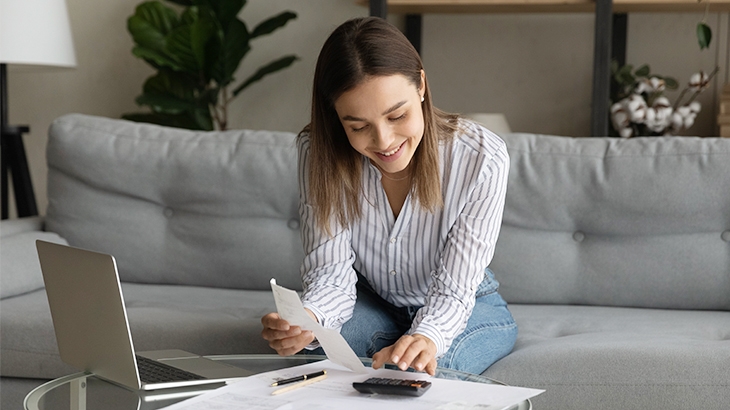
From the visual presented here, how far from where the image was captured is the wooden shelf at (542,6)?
8.23ft

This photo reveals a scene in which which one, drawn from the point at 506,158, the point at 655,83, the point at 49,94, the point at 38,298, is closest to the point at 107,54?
the point at 49,94

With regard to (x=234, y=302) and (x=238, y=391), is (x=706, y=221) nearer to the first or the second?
(x=234, y=302)

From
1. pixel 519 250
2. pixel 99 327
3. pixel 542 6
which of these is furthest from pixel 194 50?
pixel 99 327

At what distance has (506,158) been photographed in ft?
4.59

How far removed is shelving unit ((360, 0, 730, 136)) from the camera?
2412mm

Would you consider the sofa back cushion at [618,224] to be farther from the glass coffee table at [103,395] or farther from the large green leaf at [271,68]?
the large green leaf at [271,68]

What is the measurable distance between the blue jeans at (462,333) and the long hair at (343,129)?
0.58 ft

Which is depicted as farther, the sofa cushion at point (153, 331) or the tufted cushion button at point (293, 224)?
the tufted cushion button at point (293, 224)

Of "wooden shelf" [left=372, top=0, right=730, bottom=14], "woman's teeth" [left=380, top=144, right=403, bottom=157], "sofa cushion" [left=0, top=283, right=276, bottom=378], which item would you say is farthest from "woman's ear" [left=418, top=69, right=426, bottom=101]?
"wooden shelf" [left=372, top=0, right=730, bottom=14]

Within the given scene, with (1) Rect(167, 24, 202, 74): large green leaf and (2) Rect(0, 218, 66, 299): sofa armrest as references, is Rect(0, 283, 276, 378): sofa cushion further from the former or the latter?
(1) Rect(167, 24, 202, 74): large green leaf

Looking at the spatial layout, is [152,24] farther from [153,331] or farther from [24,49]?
[153,331]

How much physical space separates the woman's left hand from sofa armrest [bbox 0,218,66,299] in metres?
1.19

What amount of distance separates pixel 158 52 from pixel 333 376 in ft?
7.15

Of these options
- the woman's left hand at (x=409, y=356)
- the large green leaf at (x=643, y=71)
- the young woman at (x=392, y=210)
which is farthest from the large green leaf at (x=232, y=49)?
the woman's left hand at (x=409, y=356)
